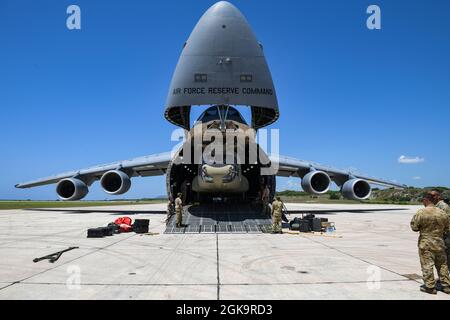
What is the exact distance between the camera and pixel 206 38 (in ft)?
37.0

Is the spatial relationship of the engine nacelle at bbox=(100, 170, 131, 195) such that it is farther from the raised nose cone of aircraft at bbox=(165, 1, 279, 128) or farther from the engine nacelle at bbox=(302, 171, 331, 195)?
the engine nacelle at bbox=(302, 171, 331, 195)

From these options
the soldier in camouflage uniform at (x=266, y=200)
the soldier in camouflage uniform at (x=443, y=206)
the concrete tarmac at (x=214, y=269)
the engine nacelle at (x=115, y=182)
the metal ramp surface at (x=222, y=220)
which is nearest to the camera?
the concrete tarmac at (x=214, y=269)

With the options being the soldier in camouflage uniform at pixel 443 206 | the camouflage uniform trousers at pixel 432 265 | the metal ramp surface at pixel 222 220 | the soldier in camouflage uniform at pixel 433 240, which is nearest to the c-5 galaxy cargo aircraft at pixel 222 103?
the metal ramp surface at pixel 222 220

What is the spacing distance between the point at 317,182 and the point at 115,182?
10.2m

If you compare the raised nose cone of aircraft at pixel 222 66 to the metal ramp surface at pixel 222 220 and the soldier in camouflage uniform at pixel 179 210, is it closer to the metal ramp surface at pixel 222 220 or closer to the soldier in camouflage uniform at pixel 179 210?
the soldier in camouflage uniform at pixel 179 210

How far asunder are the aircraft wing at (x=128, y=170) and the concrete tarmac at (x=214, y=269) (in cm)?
946

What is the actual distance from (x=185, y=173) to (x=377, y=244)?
8671mm

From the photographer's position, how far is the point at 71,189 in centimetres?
2002

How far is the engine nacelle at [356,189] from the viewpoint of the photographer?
63.6ft

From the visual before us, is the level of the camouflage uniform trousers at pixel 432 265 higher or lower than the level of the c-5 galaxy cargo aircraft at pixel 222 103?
lower

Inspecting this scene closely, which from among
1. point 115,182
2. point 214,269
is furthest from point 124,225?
point 214,269

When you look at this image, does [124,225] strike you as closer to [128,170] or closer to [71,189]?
[128,170]

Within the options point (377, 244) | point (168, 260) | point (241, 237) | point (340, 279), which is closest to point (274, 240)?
point (241, 237)
